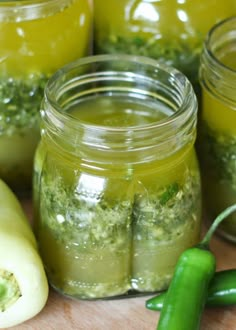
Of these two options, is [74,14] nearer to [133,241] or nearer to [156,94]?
[156,94]

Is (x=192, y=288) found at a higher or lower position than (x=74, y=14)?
lower

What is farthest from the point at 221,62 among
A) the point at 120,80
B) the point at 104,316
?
the point at 104,316

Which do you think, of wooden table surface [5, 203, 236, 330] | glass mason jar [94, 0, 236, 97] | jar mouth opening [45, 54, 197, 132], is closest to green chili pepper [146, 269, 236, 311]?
wooden table surface [5, 203, 236, 330]

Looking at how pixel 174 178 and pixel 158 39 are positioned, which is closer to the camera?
pixel 174 178

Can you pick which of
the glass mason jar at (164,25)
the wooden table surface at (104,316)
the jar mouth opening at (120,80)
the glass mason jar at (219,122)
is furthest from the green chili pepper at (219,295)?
the glass mason jar at (164,25)

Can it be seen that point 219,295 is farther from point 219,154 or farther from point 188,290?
point 219,154

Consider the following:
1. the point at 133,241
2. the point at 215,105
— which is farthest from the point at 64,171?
the point at 215,105

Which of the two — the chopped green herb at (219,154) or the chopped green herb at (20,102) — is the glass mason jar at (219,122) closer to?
the chopped green herb at (219,154)

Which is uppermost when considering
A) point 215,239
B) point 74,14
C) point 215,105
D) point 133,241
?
point 74,14
